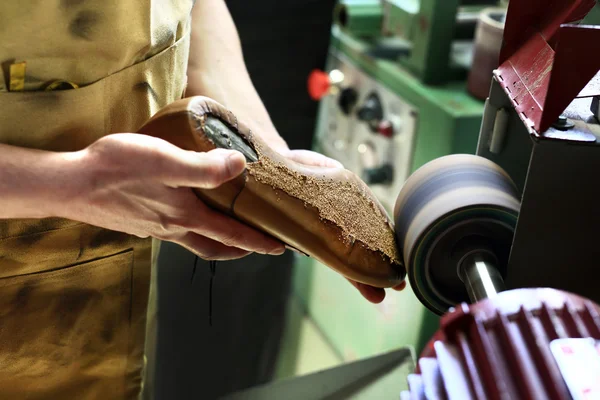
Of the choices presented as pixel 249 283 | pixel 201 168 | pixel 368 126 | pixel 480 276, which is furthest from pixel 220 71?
pixel 249 283

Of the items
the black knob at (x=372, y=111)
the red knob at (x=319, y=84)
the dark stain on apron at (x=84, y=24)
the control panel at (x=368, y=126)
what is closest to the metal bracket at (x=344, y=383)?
the dark stain on apron at (x=84, y=24)

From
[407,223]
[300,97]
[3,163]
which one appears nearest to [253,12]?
[300,97]

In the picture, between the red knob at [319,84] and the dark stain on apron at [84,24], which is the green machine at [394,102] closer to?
the red knob at [319,84]

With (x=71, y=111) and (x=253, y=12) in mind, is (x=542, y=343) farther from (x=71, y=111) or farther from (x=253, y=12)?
(x=253, y=12)

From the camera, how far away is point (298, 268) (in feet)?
7.25

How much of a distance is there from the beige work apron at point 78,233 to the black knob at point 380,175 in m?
0.76

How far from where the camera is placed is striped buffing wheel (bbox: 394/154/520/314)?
0.77 metres

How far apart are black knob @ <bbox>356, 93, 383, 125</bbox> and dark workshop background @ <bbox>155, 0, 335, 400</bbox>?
0.21m

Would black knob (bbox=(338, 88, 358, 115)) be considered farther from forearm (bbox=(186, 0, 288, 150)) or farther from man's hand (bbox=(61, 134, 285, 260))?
man's hand (bbox=(61, 134, 285, 260))

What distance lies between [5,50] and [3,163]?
0.12 metres

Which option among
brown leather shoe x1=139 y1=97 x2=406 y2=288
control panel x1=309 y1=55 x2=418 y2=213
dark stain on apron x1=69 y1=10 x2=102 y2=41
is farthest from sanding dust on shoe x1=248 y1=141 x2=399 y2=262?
control panel x1=309 y1=55 x2=418 y2=213

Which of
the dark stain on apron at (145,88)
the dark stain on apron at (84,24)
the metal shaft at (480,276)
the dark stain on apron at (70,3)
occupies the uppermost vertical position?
the dark stain on apron at (70,3)

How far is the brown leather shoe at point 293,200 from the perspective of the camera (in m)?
0.72

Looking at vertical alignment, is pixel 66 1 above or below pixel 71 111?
above
